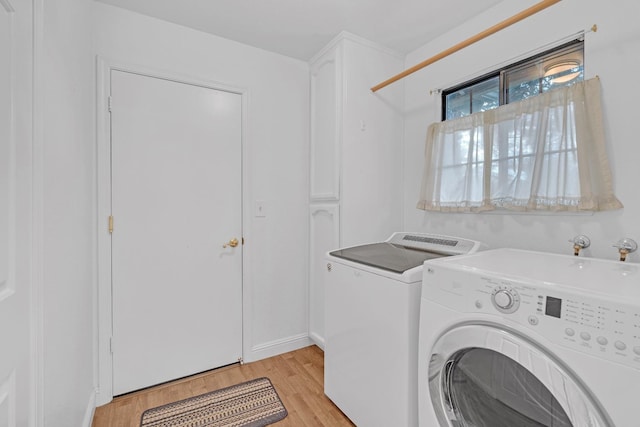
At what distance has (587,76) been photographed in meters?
1.44

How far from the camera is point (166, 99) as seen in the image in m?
1.95

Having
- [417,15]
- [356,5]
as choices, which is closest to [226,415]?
[356,5]

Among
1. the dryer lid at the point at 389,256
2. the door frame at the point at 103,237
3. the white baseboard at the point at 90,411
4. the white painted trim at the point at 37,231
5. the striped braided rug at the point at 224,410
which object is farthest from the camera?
the door frame at the point at 103,237

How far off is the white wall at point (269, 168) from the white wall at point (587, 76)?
1024mm

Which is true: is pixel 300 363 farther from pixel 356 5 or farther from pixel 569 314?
pixel 356 5

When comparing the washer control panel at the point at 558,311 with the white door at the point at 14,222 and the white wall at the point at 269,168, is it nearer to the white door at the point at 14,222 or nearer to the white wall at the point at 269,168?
the white door at the point at 14,222

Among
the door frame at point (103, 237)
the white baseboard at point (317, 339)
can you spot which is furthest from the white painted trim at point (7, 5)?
the white baseboard at point (317, 339)

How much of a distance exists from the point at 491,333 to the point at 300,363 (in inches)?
66.4

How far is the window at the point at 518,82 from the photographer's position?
156 centimetres

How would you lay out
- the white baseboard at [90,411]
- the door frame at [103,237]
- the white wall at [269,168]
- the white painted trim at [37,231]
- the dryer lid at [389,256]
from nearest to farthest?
the white painted trim at [37,231] → the dryer lid at [389,256] → the white baseboard at [90,411] → the door frame at [103,237] → the white wall at [269,168]

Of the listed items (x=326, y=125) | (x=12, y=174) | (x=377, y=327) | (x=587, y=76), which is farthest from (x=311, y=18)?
(x=377, y=327)

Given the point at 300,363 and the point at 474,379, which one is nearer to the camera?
the point at 474,379

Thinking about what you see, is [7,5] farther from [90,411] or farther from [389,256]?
[90,411]

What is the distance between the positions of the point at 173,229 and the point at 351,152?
1370mm
